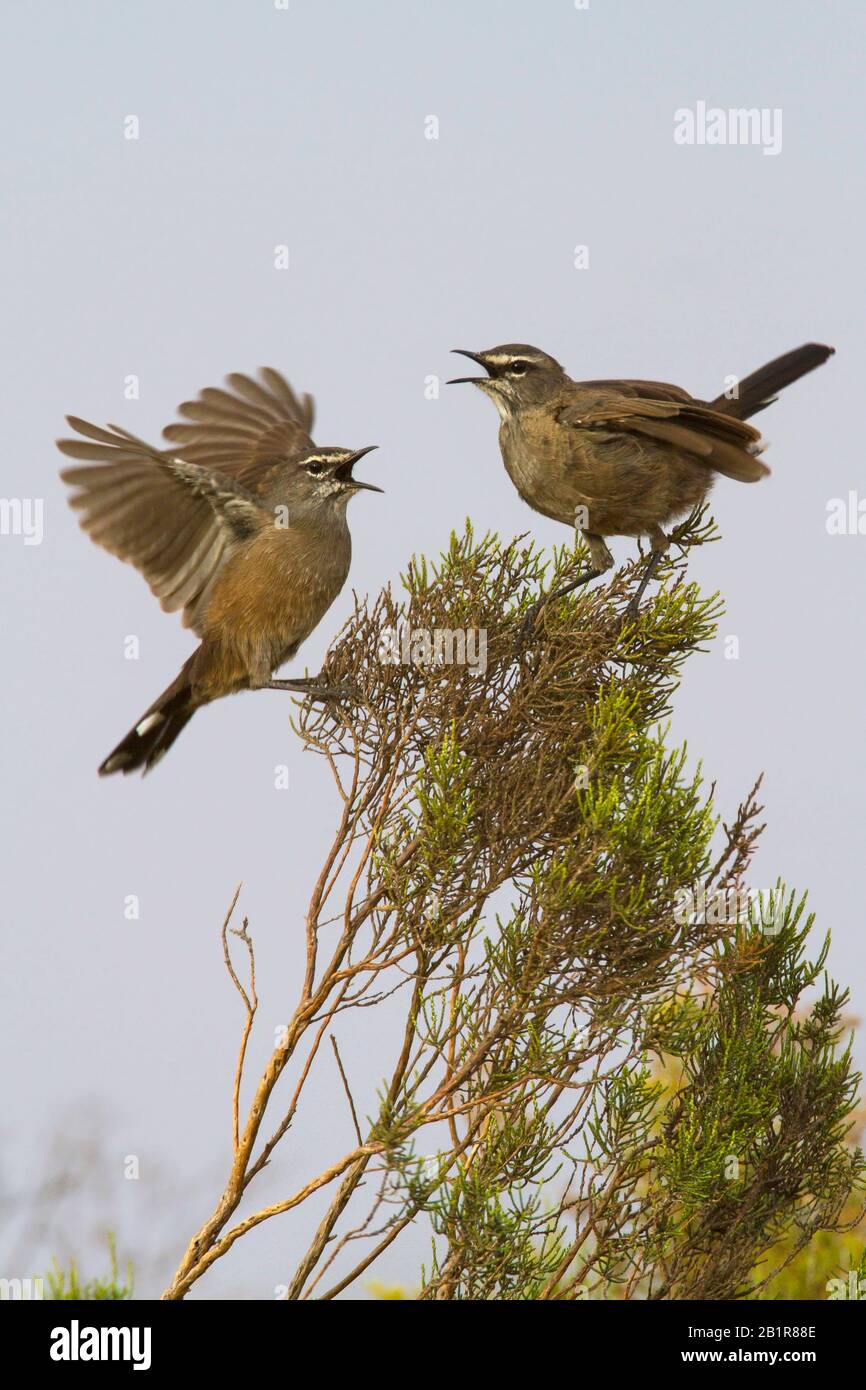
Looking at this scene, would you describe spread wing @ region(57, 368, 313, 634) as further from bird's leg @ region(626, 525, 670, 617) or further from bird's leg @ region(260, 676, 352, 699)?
bird's leg @ region(626, 525, 670, 617)

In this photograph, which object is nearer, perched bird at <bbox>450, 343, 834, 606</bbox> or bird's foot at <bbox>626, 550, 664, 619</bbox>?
bird's foot at <bbox>626, 550, 664, 619</bbox>

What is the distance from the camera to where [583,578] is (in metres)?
5.08

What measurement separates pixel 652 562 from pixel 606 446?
0.58 m

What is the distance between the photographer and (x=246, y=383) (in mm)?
7020

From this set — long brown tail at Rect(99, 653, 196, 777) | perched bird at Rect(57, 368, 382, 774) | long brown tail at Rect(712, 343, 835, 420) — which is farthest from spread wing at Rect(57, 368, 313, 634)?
long brown tail at Rect(712, 343, 835, 420)

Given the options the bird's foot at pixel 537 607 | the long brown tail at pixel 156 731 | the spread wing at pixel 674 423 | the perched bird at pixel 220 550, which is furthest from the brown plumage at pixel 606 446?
the long brown tail at pixel 156 731

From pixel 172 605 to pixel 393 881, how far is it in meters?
1.95

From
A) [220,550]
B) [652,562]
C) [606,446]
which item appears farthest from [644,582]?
[220,550]

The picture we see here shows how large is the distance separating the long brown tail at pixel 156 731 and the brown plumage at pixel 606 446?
5.15ft

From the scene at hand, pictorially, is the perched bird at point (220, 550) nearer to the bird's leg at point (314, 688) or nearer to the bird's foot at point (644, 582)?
the bird's leg at point (314, 688)

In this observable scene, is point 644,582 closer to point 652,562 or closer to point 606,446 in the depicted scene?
point 652,562

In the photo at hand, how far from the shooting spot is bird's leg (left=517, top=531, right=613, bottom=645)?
4820 mm

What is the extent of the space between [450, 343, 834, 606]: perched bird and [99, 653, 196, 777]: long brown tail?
1.57 m
